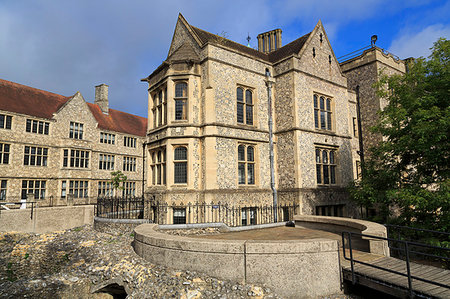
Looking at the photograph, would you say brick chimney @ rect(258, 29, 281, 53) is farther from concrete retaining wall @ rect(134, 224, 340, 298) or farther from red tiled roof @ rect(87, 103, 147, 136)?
concrete retaining wall @ rect(134, 224, 340, 298)

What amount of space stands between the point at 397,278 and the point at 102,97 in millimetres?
38539

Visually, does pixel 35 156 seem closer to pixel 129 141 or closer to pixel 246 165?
pixel 129 141

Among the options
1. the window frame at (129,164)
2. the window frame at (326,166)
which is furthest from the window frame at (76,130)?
the window frame at (326,166)

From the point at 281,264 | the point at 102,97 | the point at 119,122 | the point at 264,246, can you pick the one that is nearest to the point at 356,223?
the point at 281,264

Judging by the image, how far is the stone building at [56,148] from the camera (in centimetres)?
2534

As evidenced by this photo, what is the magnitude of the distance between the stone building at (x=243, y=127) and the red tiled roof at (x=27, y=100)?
15.7 meters

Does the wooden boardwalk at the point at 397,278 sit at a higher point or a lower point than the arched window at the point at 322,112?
lower

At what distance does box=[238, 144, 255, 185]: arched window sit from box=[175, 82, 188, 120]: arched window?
3.94m

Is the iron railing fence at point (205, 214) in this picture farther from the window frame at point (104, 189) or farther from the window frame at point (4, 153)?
the window frame at point (104, 189)

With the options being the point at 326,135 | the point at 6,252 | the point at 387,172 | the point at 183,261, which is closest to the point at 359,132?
the point at 326,135

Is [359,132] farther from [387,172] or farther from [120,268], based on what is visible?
[120,268]

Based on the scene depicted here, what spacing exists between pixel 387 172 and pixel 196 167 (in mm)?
9539

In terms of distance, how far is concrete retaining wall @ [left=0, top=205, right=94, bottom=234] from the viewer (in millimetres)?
19375

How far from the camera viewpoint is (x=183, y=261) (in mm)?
7570
